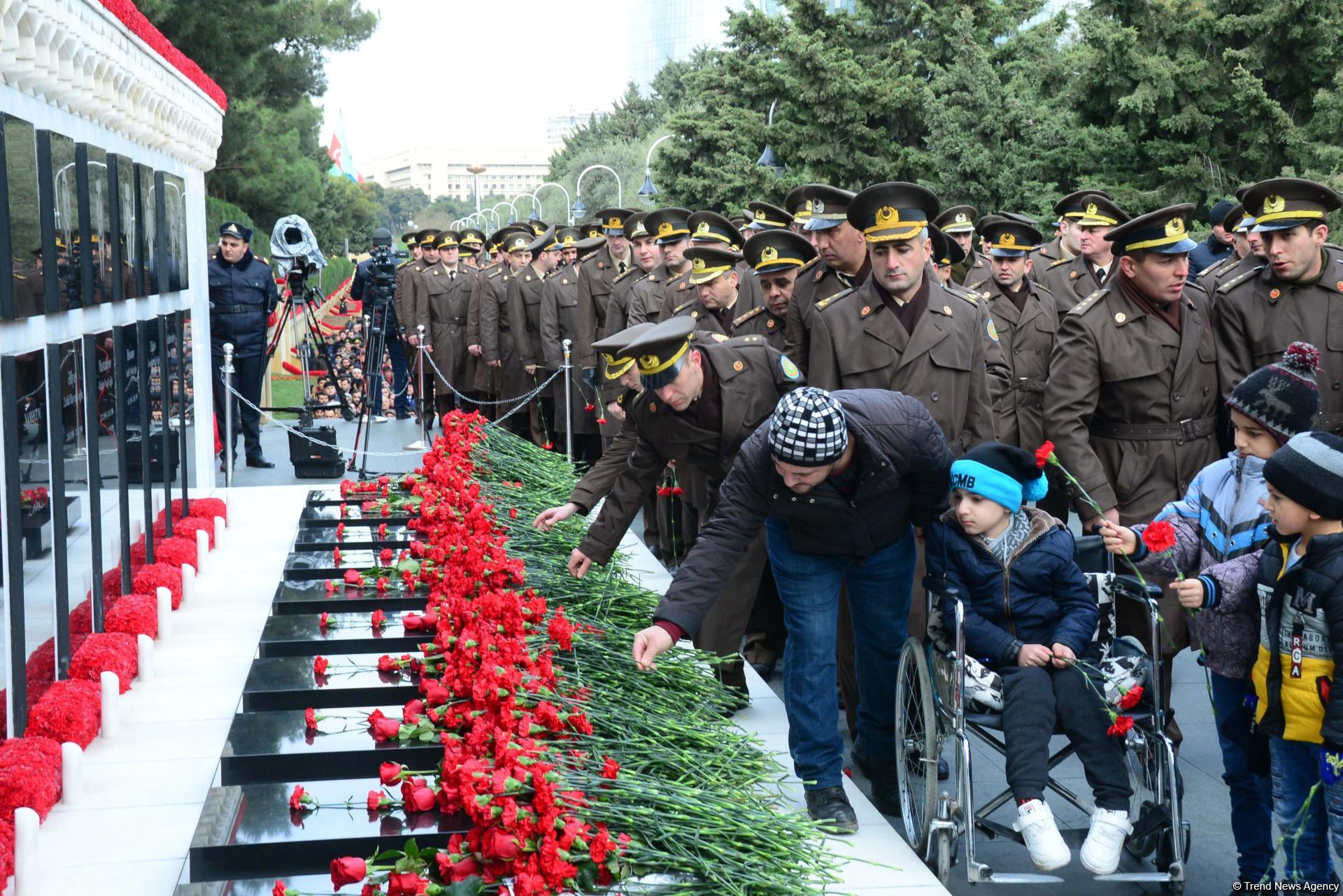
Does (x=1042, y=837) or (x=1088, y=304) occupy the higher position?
(x=1088, y=304)

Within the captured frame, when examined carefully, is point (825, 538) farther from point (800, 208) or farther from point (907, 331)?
point (800, 208)

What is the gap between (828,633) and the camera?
4715mm

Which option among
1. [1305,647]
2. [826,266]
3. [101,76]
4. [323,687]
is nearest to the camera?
[1305,647]

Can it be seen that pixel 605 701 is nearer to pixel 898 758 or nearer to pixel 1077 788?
pixel 898 758

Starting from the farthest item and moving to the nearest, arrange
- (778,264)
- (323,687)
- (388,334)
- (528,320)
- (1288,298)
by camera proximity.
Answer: (388,334), (528,320), (778,264), (1288,298), (323,687)

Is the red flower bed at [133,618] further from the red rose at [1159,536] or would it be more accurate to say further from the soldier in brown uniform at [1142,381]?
the red rose at [1159,536]

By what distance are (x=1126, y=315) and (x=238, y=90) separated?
20391mm

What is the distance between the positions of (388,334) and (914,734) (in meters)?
13.9

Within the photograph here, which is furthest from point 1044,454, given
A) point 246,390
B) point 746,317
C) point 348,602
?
point 246,390

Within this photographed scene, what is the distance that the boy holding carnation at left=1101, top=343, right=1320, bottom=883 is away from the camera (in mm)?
4184

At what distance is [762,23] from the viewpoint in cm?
2920

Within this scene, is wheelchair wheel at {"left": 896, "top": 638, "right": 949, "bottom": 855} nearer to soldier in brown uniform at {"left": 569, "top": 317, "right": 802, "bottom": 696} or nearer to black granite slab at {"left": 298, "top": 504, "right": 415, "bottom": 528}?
soldier in brown uniform at {"left": 569, "top": 317, "right": 802, "bottom": 696}

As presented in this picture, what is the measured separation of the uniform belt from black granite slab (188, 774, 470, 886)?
3.14 meters

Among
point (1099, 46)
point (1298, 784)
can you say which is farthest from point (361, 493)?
point (1099, 46)
